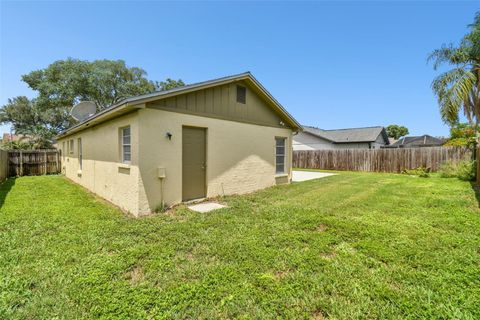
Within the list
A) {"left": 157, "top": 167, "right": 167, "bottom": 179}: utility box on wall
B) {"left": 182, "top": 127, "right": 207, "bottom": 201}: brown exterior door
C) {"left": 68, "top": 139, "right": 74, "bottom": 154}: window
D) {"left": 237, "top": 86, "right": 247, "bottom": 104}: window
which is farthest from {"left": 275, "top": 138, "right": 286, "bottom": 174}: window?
{"left": 68, "top": 139, "right": 74, "bottom": 154}: window

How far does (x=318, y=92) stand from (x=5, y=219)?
2063 cm

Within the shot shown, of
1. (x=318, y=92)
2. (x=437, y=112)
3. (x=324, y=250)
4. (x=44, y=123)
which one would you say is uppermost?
(x=318, y=92)

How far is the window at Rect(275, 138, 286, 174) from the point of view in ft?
31.9

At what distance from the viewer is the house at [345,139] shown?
83.6ft

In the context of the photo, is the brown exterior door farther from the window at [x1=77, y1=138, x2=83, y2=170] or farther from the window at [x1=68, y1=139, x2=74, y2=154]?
the window at [x1=68, y1=139, x2=74, y2=154]

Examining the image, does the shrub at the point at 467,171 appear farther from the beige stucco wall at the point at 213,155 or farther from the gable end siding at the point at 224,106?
the gable end siding at the point at 224,106

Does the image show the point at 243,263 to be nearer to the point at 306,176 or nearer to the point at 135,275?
the point at 135,275

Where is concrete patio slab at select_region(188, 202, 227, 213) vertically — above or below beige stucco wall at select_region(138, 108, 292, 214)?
below

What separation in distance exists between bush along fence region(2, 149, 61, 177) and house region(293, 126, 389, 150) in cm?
2397

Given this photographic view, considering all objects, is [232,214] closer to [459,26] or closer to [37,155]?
[459,26]

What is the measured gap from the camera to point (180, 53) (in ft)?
43.4

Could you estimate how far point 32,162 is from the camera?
14562mm

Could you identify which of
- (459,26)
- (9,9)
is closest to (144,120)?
(9,9)

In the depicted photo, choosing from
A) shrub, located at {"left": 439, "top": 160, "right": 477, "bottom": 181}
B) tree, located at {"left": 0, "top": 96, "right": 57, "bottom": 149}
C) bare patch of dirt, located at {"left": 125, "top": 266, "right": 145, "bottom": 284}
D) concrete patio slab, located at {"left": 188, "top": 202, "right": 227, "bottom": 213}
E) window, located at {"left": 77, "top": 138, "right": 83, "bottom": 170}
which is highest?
tree, located at {"left": 0, "top": 96, "right": 57, "bottom": 149}
